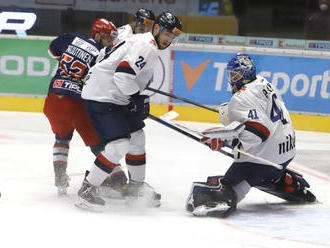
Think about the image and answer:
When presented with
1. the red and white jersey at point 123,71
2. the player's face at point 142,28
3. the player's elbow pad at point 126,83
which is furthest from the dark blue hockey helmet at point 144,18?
the player's elbow pad at point 126,83

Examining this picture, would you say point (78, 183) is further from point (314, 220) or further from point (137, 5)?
point (137, 5)

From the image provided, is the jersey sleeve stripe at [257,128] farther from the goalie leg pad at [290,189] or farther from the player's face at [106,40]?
the player's face at [106,40]

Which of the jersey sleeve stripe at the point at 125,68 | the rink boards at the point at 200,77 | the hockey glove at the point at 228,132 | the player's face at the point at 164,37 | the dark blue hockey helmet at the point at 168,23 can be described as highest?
the dark blue hockey helmet at the point at 168,23

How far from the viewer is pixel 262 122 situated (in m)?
4.25

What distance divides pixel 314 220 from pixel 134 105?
1.18 m

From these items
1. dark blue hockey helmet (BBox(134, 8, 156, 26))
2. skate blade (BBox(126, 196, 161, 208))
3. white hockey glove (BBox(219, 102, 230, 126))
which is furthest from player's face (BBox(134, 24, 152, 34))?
skate blade (BBox(126, 196, 161, 208))

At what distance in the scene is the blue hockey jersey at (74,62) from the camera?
15.4 feet

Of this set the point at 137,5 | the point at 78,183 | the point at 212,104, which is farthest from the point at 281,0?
the point at 78,183

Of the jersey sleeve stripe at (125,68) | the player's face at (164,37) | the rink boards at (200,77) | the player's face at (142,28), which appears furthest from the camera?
the rink boards at (200,77)

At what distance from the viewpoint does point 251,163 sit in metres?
4.38

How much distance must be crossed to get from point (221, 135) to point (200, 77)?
3.86m

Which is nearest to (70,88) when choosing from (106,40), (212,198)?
(106,40)

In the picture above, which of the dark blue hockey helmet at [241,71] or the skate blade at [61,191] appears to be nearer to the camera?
the dark blue hockey helmet at [241,71]

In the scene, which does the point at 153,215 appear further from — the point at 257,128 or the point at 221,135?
the point at 257,128
